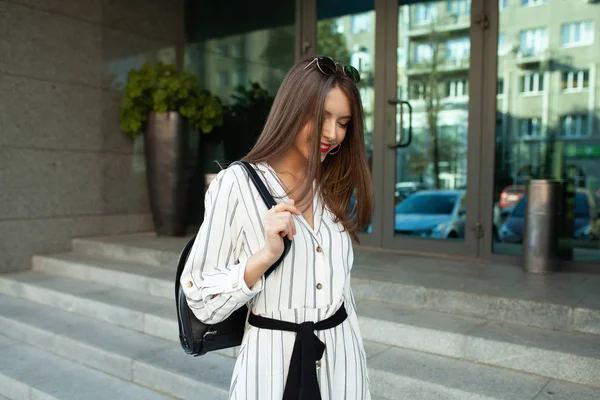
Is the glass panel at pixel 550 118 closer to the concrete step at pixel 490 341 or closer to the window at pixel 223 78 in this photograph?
the concrete step at pixel 490 341

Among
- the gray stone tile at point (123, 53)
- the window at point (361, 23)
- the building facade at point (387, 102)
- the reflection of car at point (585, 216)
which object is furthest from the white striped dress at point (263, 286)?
the gray stone tile at point (123, 53)

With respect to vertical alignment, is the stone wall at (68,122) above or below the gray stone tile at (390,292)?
above

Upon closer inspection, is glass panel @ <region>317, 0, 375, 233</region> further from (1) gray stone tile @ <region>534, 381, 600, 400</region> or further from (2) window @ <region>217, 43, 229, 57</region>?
(1) gray stone tile @ <region>534, 381, 600, 400</region>

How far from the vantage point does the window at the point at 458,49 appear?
193 inches

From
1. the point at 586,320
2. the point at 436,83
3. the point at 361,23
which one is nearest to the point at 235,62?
the point at 361,23

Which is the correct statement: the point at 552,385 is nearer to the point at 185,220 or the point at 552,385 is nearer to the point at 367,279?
the point at 367,279

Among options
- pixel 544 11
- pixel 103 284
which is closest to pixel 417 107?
pixel 544 11

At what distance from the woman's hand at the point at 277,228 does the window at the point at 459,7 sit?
172 inches

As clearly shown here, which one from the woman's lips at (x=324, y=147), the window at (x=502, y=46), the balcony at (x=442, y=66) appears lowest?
the woman's lips at (x=324, y=147)

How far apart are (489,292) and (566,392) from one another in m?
0.95

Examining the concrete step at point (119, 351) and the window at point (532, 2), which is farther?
the window at point (532, 2)

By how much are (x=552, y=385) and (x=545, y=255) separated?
70.2 inches

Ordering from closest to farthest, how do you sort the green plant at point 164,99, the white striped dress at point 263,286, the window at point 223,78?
the white striped dress at point 263,286 < the green plant at point 164,99 < the window at point 223,78

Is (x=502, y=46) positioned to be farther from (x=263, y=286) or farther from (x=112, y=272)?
(x=263, y=286)
